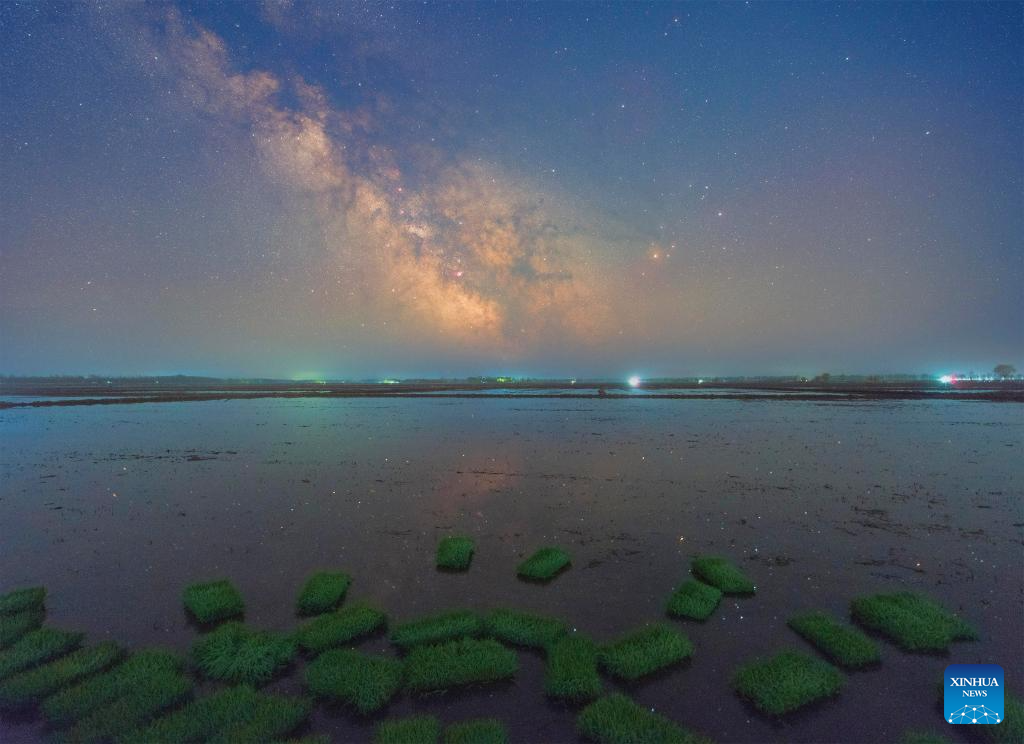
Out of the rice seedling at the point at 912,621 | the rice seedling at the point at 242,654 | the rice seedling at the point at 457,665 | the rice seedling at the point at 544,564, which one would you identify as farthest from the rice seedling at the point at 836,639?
the rice seedling at the point at 242,654

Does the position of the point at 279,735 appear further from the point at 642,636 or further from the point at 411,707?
the point at 642,636

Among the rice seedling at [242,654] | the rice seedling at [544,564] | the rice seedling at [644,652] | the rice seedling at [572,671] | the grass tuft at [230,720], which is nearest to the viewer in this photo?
the grass tuft at [230,720]

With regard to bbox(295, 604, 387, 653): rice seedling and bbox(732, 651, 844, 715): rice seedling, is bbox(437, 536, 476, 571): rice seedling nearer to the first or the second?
bbox(295, 604, 387, 653): rice seedling

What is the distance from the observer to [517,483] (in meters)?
19.3

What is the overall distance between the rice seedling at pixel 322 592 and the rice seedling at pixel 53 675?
3.13 metres

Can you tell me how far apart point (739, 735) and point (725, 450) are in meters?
22.5

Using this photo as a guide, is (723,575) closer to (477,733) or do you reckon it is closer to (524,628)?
(524,628)

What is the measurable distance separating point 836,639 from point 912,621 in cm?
196

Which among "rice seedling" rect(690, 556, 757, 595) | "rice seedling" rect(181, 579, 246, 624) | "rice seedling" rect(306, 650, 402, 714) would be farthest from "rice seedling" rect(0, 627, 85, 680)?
"rice seedling" rect(690, 556, 757, 595)

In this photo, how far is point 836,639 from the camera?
25.8ft

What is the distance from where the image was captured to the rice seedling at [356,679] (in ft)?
21.6

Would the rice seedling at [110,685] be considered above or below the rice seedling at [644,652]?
above

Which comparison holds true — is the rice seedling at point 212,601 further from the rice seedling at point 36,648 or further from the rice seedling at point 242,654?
the rice seedling at point 36,648

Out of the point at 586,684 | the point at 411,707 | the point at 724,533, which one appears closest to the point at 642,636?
the point at 586,684
